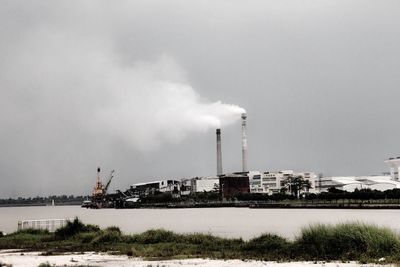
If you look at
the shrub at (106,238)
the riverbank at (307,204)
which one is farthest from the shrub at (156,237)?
the riverbank at (307,204)

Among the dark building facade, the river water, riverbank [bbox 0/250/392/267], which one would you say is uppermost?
the dark building facade

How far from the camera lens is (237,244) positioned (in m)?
29.2

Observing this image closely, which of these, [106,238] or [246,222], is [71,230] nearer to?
[106,238]

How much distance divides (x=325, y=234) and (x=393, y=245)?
279cm

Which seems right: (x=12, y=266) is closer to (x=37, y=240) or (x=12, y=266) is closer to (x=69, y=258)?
(x=69, y=258)

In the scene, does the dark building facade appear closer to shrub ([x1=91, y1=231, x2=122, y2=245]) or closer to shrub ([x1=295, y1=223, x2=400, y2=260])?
shrub ([x1=91, y1=231, x2=122, y2=245])

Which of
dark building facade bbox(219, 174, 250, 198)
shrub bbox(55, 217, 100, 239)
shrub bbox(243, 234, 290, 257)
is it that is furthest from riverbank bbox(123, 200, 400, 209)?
shrub bbox(243, 234, 290, 257)

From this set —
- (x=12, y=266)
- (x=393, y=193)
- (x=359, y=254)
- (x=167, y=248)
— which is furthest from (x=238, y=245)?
(x=393, y=193)

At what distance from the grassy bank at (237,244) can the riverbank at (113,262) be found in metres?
1.13

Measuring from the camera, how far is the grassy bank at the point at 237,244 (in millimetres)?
21656

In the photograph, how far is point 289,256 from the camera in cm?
2269

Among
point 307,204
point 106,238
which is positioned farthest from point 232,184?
point 106,238

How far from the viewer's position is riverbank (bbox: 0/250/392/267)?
20.1m

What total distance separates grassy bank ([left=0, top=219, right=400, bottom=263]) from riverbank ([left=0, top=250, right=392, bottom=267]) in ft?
3.71
